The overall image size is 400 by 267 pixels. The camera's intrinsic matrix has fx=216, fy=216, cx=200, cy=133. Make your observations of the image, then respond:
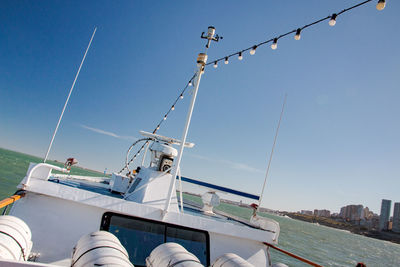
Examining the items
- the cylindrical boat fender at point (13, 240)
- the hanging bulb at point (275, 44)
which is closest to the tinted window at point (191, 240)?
the cylindrical boat fender at point (13, 240)

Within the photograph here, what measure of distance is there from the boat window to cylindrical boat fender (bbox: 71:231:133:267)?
80.5 inches

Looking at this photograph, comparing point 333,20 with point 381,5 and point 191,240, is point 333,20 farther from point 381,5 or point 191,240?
point 191,240

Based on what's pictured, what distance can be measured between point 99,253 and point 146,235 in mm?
2707

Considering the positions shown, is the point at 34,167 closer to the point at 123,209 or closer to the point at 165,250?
the point at 123,209

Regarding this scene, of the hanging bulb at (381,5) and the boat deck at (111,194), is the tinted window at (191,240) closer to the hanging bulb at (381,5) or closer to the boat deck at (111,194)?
the boat deck at (111,194)

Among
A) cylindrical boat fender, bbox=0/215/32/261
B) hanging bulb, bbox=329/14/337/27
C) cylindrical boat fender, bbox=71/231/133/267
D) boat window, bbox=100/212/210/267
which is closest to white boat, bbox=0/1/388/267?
boat window, bbox=100/212/210/267

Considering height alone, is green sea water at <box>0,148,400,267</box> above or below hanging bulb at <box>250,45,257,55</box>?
below

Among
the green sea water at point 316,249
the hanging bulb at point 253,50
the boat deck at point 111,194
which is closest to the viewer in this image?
the hanging bulb at point 253,50

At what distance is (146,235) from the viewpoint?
5426mm

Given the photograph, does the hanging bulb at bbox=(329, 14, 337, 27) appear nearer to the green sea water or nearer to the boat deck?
the boat deck

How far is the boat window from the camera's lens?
5148mm

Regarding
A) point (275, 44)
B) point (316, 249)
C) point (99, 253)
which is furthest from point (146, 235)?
point (316, 249)

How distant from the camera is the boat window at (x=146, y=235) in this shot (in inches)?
203

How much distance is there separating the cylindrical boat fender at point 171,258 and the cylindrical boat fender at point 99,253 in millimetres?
626
